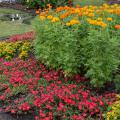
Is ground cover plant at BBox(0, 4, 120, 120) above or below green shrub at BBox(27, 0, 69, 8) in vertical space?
above

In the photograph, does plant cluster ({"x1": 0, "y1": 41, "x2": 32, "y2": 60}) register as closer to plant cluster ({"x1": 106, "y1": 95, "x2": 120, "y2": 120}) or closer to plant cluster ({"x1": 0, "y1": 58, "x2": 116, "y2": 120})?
plant cluster ({"x1": 0, "y1": 58, "x2": 116, "y2": 120})

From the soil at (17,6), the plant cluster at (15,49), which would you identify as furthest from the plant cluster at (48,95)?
the soil at (17,6)

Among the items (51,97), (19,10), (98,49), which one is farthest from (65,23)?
(19,10)

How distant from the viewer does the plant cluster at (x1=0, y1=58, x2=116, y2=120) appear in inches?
189

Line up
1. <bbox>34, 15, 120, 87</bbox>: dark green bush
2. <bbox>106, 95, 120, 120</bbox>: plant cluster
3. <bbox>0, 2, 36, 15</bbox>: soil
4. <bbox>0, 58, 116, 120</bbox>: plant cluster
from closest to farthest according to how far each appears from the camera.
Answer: <bbox>106, 95, 120, 120</bbox>: plant cluster → <bbox>0, 58, 116, 120</bbox>: plant cluster → <bbox>34, 15, 120, 87</bbox>: dark green bush → <bbox>0, 2, 36, 15</bbox>: soil

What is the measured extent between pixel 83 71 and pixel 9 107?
4.95 feet

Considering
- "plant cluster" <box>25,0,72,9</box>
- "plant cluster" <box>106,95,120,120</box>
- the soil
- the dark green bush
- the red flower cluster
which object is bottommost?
the soil

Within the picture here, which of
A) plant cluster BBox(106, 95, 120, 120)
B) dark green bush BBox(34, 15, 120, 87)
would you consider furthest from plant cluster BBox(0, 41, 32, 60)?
plant cluster BBox(106, 95, 120, 120)

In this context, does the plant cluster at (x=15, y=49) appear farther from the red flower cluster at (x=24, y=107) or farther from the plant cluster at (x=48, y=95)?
the red flower cluster at (x=24, y=107)

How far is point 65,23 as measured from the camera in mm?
6137

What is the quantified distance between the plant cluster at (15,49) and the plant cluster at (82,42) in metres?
0.60

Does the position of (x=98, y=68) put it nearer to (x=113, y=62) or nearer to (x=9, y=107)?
(x=113, y=62)

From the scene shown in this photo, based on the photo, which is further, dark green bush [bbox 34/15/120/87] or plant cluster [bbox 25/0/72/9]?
plant cluster [bbox 25/0/72/9]

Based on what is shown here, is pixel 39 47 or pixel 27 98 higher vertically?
pixel 39 47
